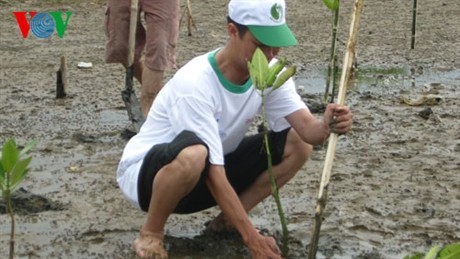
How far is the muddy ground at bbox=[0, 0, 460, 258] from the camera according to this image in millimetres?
4625

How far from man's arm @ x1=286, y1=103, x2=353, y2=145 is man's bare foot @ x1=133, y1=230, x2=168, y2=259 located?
72cm

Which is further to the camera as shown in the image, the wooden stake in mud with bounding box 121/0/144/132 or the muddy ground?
the wooden stake in mud with bounding box 121/0/144/132

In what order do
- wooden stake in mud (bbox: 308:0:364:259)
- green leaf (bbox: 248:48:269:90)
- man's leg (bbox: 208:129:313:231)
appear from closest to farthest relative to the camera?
green leaf (bbox: 248:48:269:90) < wooden stake in mud (bbox: 308:0:364:259) < man's leg (bbox: 208:129:313:231)

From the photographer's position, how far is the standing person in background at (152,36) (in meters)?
6.52

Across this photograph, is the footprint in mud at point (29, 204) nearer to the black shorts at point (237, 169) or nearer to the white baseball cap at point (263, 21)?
the black shorts at point (237, 169)

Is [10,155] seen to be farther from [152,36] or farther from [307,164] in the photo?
[152,36]

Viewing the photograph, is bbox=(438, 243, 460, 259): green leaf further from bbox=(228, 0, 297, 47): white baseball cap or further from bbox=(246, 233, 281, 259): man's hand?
A: bbox=(228, 0, 297, 47): white baseball cap

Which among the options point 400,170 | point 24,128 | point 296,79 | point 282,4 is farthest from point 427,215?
point 296,79

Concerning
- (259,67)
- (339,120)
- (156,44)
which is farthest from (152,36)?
(259,67)

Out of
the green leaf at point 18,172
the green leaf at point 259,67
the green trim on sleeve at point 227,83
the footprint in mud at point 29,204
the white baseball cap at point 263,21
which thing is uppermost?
the white baseball cap at point 263,21

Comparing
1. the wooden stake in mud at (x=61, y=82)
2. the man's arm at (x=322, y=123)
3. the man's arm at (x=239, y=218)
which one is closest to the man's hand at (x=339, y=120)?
the man's arm at (x=322, y=123)

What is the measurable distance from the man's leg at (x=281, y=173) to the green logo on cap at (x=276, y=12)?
61 cm

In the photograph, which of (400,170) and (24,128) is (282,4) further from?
(24,128)

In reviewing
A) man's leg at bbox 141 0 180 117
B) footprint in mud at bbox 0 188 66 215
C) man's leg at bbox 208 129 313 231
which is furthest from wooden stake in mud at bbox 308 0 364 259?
man's leg at bbox 141 0 180 117
